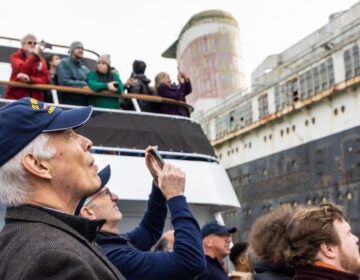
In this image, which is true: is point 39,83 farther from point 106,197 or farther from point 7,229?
point 7,229

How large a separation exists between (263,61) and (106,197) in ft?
64.3

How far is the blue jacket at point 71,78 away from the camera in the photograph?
5.98m

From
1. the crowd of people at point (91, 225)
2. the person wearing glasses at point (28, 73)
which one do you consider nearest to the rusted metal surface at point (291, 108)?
the person wearing glasses at point (28, 73)

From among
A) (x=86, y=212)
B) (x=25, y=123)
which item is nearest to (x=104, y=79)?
(x=86, y=212)

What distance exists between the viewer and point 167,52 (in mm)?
33000

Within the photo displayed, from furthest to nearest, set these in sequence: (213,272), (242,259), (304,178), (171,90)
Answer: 1. (304,178)
2. (171,90)
3. (242,259)
4. (213,272)

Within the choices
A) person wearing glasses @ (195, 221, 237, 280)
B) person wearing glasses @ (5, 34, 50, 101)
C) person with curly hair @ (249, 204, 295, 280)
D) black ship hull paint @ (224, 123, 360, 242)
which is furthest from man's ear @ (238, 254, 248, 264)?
black ship hull paint @ (224, 123, 360, 242)

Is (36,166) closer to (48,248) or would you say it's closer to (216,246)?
(48,248)

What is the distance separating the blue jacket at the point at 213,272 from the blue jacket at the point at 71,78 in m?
2.96

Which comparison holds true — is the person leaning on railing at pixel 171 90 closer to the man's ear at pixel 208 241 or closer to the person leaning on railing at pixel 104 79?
the person leaning on railing at pixel 104 79

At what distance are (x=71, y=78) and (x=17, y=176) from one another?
493 cm

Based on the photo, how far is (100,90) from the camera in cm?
586

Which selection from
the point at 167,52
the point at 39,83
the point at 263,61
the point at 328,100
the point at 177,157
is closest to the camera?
the point at 39,83

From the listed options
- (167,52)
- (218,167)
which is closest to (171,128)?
(218,167)
